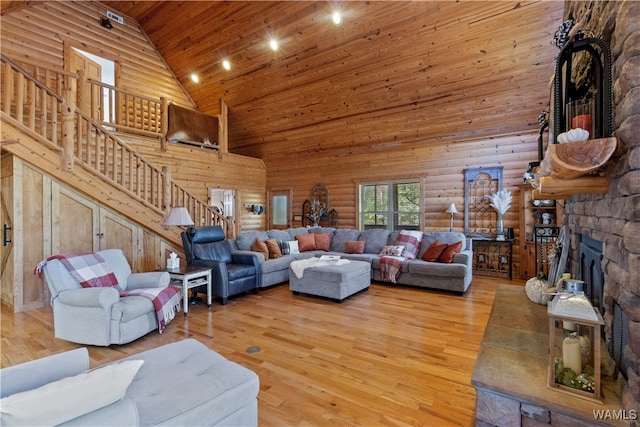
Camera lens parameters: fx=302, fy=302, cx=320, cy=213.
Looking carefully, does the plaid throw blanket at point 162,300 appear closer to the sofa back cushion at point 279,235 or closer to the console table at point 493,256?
the sofa back cushion at point 279,235

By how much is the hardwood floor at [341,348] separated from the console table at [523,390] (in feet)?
1.31

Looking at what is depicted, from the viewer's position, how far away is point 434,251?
5043 mm

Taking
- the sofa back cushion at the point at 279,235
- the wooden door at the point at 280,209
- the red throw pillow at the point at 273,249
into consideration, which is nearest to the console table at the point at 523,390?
the red throw pillow at the point at 273,249

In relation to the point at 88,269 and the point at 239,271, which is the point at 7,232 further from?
the point at 239,271

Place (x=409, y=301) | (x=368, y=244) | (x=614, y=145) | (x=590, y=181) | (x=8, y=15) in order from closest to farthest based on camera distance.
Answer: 1. (x=614, y=145)
2. (x=590, y=181)
3. (x=409, y=301)
4. (x=8, y=15)
5. (x=368, y=244)

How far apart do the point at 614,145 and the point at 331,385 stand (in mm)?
2131

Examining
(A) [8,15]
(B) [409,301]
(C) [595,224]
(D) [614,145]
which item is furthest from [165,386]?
(A) [8,15]

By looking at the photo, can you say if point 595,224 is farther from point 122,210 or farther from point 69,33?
point 69,33

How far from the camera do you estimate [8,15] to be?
17.5 feet

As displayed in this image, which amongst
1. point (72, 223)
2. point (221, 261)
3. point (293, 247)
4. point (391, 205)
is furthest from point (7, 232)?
point (391, 205)

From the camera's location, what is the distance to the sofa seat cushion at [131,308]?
9.21 feet

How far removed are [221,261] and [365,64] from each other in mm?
4209

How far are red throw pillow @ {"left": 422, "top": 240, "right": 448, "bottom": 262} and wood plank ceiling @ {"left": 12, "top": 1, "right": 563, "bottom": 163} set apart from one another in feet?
8.14

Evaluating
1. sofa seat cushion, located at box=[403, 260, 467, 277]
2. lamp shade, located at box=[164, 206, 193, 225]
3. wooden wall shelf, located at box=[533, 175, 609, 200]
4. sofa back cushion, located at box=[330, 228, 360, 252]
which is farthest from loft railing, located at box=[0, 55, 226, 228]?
wooden wall shelf, located at box=[533, 175, 609, 200]
